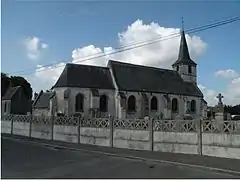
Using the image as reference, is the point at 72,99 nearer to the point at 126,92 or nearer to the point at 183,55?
the point at 126,92

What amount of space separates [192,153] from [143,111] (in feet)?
124

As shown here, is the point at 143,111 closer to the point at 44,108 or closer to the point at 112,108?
the point at 112,108

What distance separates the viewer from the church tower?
62.7 meters

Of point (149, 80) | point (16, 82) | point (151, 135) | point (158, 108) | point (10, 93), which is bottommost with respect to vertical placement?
point (151, 135)

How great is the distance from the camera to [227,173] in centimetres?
1063

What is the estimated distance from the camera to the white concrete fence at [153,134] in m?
14.2

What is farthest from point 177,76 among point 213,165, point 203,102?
point 213,165

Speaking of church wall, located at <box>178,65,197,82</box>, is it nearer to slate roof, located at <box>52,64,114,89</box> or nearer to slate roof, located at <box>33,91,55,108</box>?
slate roof, located at <box>52,64,114,89</box>

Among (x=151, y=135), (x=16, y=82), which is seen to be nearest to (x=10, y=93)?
(x=16, y=82)

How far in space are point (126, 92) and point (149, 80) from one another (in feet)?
22.5

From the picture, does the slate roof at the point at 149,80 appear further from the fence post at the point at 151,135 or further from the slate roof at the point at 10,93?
the fence post at the point at 151,135

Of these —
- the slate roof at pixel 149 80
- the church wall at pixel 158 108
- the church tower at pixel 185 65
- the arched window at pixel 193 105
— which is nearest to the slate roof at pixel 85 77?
the slate roof at pixel 149 80

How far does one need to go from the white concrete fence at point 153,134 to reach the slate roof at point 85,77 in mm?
23495

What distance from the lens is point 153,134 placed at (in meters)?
17.1
